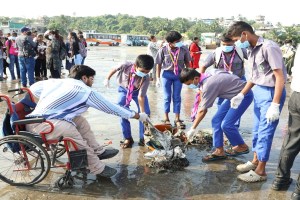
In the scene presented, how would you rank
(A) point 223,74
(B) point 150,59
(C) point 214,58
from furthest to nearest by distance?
(C) point 214,58
(B) point 150,59
(A) point 223,74

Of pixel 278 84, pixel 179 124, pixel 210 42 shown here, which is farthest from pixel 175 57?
pixel 210 42

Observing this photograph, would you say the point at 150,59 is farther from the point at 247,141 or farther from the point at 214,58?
the point at 247,141

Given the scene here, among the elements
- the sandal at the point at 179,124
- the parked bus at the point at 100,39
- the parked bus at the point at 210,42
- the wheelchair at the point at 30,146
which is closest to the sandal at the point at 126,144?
the wheelchair at the point at 30,146

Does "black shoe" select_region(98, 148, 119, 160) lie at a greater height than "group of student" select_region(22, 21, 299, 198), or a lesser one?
lesser

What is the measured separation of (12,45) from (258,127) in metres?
10.3

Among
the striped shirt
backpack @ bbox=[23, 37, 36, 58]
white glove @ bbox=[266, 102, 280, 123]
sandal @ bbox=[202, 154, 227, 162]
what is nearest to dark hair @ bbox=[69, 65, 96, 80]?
the striped shirt

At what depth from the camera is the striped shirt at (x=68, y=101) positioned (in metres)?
3.56

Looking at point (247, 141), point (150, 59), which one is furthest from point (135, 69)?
point (247, 141)

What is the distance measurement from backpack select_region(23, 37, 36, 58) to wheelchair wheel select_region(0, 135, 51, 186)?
6.15 metres

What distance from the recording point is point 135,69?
4.92 meters

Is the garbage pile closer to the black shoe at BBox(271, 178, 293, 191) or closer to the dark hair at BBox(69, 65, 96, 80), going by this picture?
the dark hair at BBox(69, 65, 96, 80)

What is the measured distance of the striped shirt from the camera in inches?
140

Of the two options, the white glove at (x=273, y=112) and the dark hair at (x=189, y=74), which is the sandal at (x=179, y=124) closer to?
the dark hair at (x=189, y=74)

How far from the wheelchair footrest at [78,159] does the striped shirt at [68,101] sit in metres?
0.39
